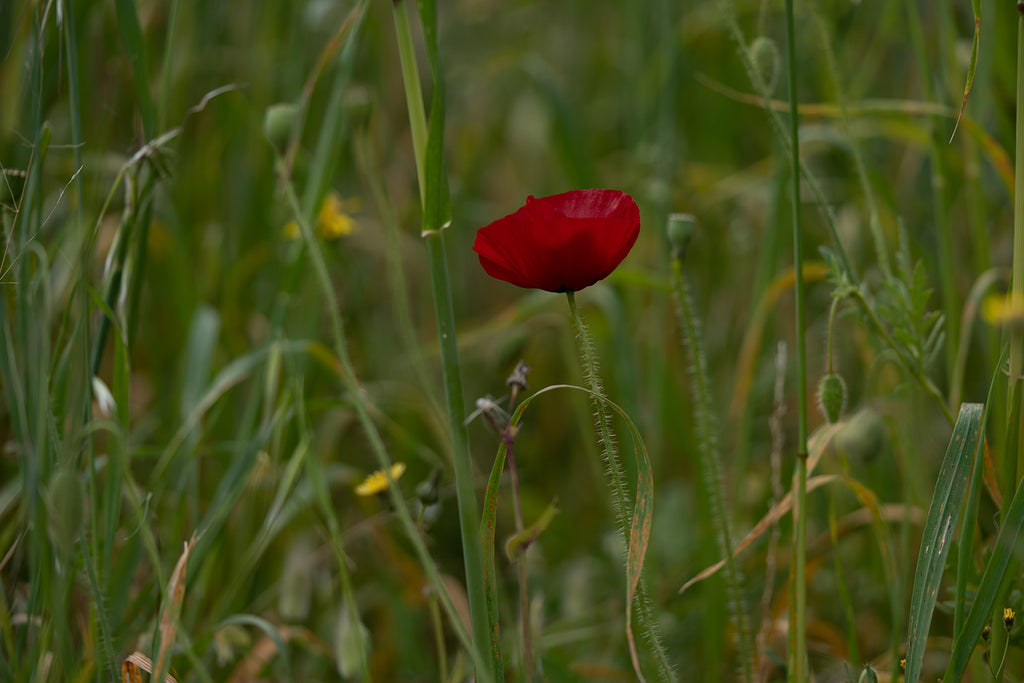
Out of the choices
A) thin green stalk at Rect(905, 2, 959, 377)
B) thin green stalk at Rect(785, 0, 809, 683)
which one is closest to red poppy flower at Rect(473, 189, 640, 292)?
thin green stalk at Rect(785, 0, 809, 683)

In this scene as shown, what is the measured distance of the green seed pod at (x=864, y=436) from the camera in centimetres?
97

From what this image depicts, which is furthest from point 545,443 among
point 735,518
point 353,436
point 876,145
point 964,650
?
point 964,650

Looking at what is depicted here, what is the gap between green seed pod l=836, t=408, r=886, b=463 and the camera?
0.97m

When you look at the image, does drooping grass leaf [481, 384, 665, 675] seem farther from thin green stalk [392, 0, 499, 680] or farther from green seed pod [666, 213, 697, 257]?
green seed pod [666, 213, 697, 257]

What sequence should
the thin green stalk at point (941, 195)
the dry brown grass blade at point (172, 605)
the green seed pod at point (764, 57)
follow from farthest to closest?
the thin green stalk at point (941, 195) → the green seed pod at point (764, 57) → the dry brown grass blade at point (172, 605)

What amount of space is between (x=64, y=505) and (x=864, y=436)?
77 centimetres

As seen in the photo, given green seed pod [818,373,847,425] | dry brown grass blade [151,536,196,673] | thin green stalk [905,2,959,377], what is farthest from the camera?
thin green stalk [905,2,959,377]

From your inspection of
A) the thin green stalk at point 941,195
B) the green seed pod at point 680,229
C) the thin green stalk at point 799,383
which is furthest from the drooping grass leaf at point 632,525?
the thin green stalk at point 941,195

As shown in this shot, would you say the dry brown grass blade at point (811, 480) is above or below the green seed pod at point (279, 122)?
below

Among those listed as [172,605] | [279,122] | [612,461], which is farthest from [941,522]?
[279,122]

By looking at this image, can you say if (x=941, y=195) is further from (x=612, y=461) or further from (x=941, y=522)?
(x=612, y=461)

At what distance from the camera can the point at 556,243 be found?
713mm

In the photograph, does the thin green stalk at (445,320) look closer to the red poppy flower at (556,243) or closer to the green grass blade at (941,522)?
the red poppy flower at (556,243)

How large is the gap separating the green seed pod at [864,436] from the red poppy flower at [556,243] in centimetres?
40
